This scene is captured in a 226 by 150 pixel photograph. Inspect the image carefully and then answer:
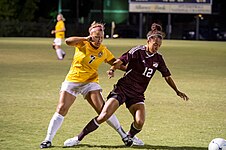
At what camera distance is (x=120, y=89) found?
30.0 ft

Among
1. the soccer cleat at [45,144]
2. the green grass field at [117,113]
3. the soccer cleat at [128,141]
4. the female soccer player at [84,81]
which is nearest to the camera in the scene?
the soccer cleat at [45,144]

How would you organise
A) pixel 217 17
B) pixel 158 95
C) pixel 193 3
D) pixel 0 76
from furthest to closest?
pixel 217 17, pixel 193 3, pixel 0 76, pixel 158 95

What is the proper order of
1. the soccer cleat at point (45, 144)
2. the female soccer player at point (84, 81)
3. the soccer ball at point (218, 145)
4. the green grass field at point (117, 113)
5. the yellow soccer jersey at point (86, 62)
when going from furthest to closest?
1. the green grass field at point (117, 113)
2. the yellow soccer jersey at point (86, 62)
3. the female soccer player at point (84, 81)
4. the soccer cleat at point (45, 144)
5. the soccer ball at point (218, 145)

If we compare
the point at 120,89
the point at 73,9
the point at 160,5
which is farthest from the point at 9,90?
the point at 73,9

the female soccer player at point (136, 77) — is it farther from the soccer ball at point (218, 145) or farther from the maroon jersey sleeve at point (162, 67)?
the soccer ball at point (218, 145)

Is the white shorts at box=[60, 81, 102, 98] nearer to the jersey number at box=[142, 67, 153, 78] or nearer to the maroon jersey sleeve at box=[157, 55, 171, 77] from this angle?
the jersey number at box=[142, 67, 153, 78]

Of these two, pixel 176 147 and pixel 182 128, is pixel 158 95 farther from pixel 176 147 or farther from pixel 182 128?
pixel 176 147

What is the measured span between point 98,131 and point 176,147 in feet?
5.96

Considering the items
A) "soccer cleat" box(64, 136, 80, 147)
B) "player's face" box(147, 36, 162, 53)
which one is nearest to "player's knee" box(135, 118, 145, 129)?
"soccer cleat" box(64, 136, 80, 147)

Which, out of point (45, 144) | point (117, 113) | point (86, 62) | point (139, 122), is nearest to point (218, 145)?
point (139, 122)

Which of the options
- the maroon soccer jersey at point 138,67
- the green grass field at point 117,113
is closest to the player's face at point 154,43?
the maroon soccer jersey at point 138,67

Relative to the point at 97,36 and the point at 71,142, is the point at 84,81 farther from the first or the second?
the point at 71,142

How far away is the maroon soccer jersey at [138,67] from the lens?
9.08 metres

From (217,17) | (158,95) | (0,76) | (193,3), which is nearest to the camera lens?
(158,95)
